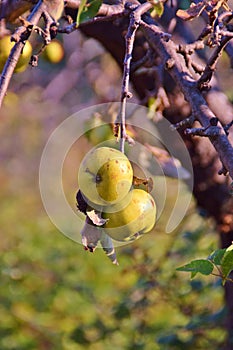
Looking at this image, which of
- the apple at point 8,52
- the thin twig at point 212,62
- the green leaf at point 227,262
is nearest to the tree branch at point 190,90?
the thin twig at point 212,62

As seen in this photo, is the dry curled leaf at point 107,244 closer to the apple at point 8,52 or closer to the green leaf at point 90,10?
the green leaf at point 90,10

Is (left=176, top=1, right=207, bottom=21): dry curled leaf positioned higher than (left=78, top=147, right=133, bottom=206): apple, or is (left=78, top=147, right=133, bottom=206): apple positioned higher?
(left=176, top=1, right=207, bottom=21): dry curled leaf

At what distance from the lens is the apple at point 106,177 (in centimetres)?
111

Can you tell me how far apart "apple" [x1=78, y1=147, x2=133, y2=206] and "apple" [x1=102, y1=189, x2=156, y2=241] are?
0.02 metres

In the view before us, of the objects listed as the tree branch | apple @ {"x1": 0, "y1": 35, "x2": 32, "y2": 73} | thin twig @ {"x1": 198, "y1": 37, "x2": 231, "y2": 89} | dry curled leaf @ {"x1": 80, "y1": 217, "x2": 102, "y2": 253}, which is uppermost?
thin twig @ {"x1": 198, "y1": 37, "x2": 231, "y2": 89}

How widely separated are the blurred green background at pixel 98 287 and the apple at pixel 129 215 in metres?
0.79

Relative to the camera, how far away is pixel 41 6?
4.00 feet

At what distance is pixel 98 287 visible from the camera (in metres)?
3.31

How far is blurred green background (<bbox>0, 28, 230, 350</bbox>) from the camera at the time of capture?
8.25 ft

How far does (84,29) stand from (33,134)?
461cm

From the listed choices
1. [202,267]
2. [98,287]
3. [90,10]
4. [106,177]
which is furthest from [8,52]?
[98,287]

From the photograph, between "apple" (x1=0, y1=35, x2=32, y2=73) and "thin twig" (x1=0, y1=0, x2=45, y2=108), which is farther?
A: "apple" (x1=0, y1=35, x2=32, y2=73)

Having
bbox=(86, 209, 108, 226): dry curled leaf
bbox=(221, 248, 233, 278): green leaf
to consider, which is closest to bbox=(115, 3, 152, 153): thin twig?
bbox=(86, 209, 108, 226): dry curled leaf

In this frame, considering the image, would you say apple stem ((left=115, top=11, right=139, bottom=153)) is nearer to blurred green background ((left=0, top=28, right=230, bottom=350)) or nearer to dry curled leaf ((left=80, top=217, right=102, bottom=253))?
dry curled leaf ((left=80, top=217, right=102, bottom=253))
